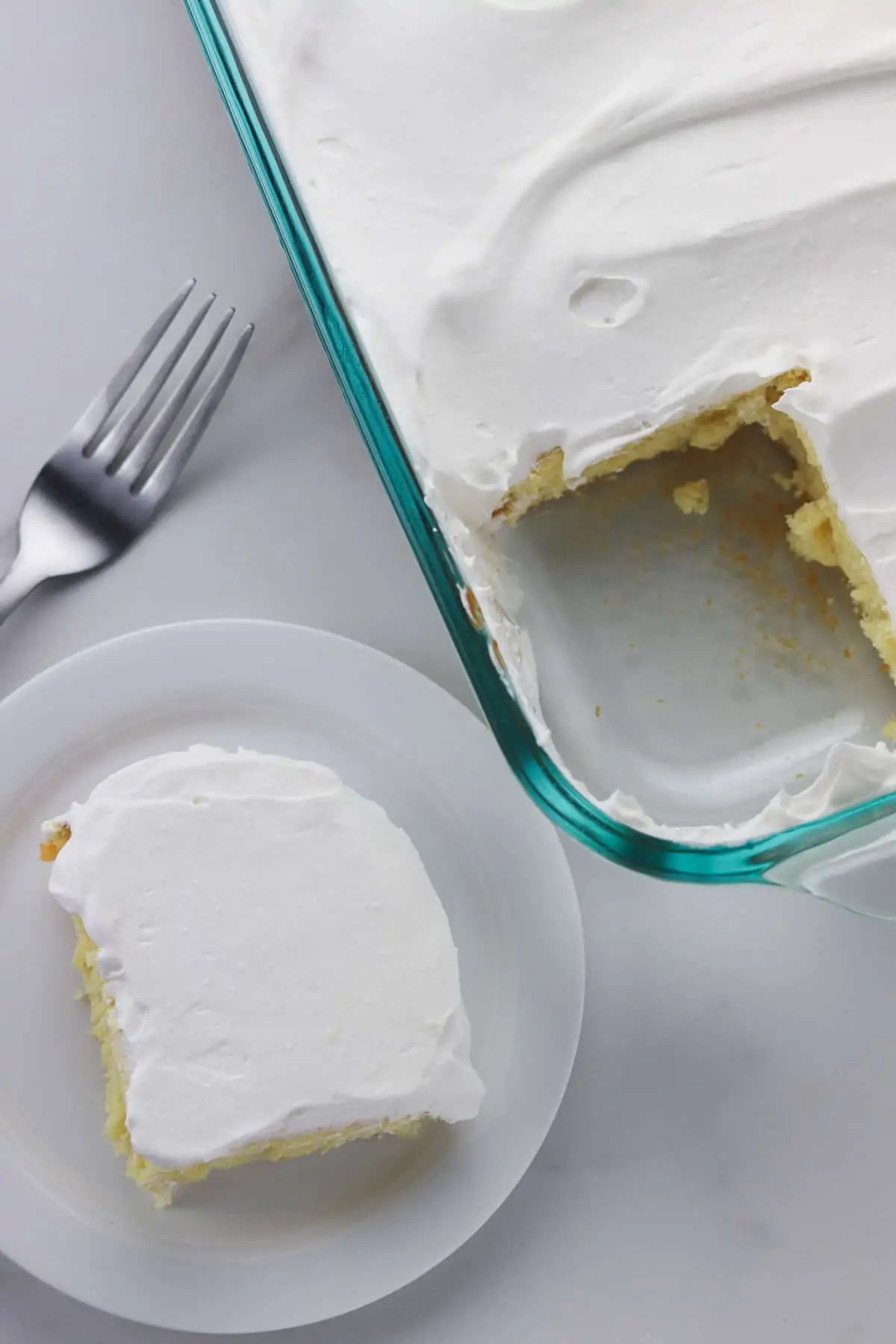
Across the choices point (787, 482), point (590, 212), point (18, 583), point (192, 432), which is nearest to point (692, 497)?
point (787, 482)

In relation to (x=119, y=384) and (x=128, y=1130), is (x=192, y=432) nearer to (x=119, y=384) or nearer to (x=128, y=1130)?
(x=119, y=384)

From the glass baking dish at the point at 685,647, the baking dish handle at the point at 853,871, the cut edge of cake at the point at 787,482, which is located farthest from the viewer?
the glass baking dish at the point at 685,647

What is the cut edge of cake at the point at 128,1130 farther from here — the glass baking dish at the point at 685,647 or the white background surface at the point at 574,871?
the glass baking dish at the point at 685,647

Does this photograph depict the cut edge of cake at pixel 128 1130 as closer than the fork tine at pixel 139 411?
Yes

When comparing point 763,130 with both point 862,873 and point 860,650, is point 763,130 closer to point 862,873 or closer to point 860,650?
point 860,650

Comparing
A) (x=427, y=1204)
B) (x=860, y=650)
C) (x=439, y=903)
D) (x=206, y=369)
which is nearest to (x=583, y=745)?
(x=439, y=903)

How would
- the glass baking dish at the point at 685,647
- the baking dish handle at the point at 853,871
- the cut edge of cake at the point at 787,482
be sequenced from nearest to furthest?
the baking dish handle at the point at 853,871
the cut edge of cake at the point at 787,482
the glass baking dish at the point at 685,647

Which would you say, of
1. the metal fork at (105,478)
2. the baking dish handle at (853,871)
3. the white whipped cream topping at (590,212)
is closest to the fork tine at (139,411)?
the metal fork at (105,478)

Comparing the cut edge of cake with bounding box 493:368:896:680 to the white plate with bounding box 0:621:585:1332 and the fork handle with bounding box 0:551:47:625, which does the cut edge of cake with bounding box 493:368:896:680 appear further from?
the fork handle with bounding box 0:551:47:625

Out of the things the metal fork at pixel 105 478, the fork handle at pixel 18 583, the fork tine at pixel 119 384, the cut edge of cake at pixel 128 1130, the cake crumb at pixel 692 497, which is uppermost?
the fork tine at pixel 119 384
